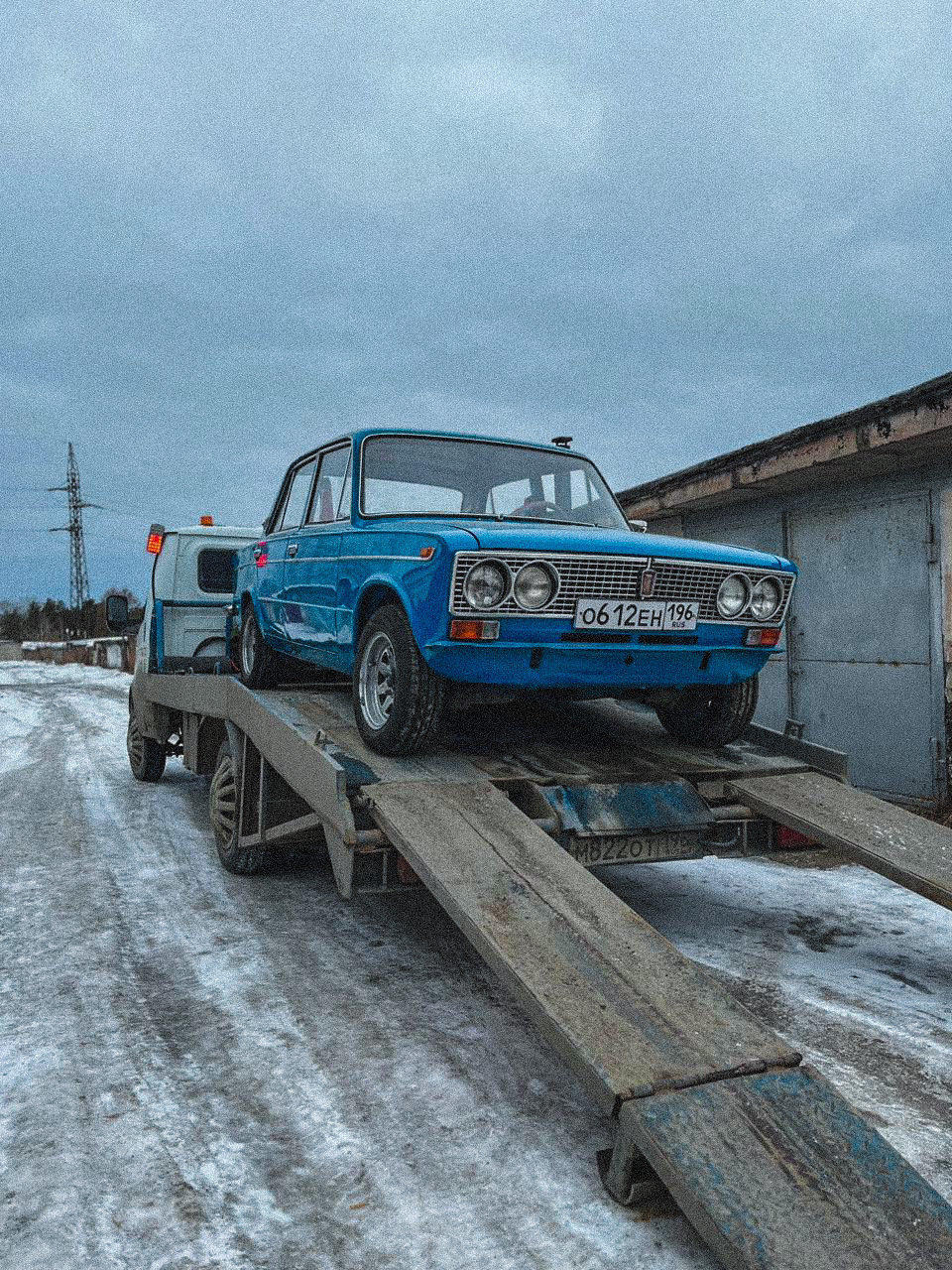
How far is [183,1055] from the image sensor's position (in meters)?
3.20

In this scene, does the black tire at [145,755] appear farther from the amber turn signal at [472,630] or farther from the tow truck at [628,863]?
the amber turn signal at [472,630]

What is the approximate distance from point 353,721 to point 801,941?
7.82 feet

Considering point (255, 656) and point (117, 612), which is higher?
point (117, 612)

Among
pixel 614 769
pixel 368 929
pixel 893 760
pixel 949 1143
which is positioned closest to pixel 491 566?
pixel 614 769

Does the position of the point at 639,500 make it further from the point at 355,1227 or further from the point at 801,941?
the point at 355,1227

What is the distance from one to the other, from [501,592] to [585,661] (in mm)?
503

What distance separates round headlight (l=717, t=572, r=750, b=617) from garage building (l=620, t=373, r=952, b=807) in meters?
3.17

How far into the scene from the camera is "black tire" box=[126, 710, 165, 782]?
28.0 feet

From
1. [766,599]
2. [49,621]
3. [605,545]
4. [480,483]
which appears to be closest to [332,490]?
[480,483]

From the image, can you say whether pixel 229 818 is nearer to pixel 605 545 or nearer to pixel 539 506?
pixel 539 506

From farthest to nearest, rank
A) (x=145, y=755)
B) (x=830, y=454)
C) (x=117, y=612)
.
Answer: (x=145, y=755)
(x=117, y=612)
(x=830, y=454)

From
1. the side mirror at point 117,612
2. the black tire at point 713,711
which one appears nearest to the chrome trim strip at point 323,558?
the black tire at point 713,711

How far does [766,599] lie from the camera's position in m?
4.45

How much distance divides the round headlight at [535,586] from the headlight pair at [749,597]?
34.5 inches
